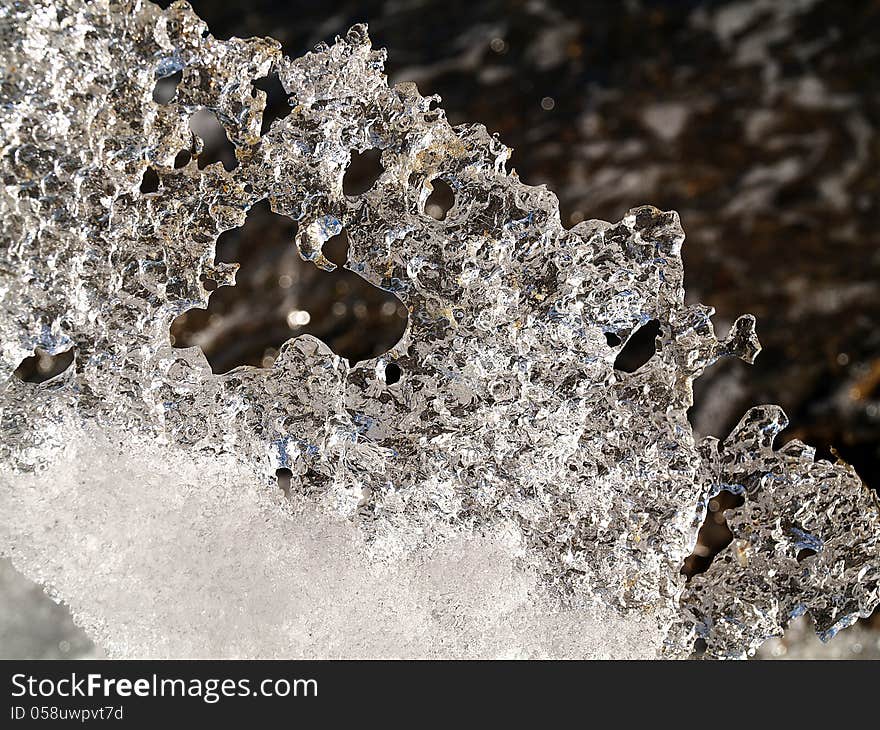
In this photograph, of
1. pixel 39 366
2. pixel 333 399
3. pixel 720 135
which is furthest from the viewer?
pixel 720 135

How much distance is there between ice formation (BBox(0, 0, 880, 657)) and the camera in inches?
21.9

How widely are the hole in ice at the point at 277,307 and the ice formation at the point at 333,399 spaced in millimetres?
775

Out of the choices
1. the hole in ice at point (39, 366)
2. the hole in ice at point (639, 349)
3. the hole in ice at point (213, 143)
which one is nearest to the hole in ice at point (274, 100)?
the hole in ice at point (213, 143)

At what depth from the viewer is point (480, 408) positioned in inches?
22.6

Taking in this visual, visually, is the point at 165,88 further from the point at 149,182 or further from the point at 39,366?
the point at 39,366

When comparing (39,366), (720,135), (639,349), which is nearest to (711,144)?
(720,135)

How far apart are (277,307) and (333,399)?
818 millimetres

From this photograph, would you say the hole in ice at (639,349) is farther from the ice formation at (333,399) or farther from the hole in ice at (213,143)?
the ice formation at (333,399)

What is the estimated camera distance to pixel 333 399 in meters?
0.58

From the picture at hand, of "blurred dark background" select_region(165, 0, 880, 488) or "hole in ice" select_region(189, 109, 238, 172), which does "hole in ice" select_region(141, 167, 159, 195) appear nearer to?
"hole in ice" select_region(189, 109, 238, 172)

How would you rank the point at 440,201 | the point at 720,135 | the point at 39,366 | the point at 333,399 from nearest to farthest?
the point at 333,399, the point at 39,366, the point at 440,201, the point at 720,135

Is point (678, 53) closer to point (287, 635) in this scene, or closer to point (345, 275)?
point (345, 275)

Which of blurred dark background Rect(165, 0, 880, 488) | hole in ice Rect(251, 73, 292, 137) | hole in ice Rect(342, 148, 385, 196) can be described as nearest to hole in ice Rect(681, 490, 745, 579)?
blurred dark background Rect(165, 0, 880, 488)

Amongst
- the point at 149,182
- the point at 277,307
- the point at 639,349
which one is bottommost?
the point at 639,349
